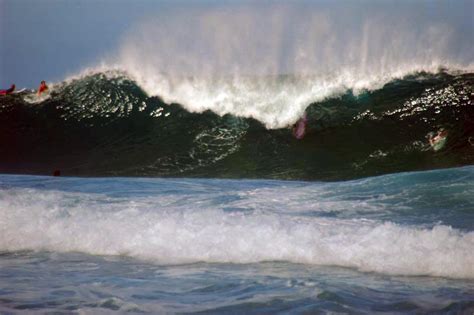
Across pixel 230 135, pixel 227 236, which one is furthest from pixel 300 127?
pixel 227 236

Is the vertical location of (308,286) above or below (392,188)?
below

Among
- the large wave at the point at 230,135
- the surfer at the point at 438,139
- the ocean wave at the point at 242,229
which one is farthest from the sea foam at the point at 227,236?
the surfer at the point at 438,139

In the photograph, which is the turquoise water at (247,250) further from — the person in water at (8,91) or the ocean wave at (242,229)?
the person in water at (8,91)

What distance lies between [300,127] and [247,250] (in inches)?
314

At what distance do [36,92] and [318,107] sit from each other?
7.30 metres

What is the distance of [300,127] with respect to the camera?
13.6 m

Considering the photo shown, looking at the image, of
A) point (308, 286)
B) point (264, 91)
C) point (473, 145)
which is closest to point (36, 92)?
point (264, 91)

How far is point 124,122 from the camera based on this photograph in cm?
1478

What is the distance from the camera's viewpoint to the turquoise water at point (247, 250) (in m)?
4.25

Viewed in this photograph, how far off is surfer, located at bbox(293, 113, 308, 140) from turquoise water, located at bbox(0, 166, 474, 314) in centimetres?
425

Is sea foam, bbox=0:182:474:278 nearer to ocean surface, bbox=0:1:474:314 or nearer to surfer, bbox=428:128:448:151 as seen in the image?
ocean surface, bbox=0:1:474:314

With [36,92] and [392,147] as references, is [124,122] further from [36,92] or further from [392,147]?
[392,147]

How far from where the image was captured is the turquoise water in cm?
425

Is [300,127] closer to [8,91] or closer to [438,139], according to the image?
[438,139]
